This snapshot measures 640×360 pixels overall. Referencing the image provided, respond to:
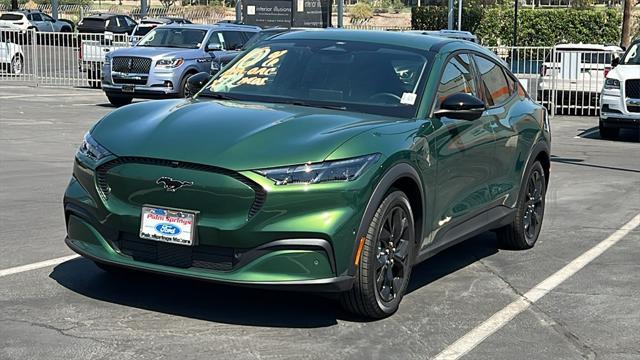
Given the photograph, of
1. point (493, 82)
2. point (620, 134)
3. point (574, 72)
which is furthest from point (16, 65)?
point (493, 82)

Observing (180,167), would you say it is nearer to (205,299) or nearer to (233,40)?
(205,299)

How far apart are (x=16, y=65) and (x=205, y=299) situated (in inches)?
906

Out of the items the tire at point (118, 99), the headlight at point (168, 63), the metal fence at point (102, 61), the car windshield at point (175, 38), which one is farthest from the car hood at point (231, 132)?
the car windshield at point (175, 38)

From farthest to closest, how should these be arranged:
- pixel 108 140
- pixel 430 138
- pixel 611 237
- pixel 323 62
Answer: pixel 611 237 → pixel 323 62 → pixel 430 138 → pixel 108 140

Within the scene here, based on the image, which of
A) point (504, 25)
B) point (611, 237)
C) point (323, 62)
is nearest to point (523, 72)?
point (611, 237)

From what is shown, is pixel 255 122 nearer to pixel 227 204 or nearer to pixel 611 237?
pixel 227 204

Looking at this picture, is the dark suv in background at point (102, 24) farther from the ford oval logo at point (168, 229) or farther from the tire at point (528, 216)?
the ford oval logo at point (168, 229)

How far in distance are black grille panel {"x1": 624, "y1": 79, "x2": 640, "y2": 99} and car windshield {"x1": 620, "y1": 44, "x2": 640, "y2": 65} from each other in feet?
2.43

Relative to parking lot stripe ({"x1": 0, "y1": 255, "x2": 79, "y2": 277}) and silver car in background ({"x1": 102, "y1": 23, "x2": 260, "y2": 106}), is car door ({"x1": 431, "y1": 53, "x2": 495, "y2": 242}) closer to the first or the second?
parking lot stripe ({"x1": 0, "y1": 255, "x2": 79, "y2": 277})

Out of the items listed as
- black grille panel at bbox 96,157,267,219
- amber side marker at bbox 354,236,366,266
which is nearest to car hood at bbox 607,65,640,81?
amber side marker at bbox 354,236,366,266

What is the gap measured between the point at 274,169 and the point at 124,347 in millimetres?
1196

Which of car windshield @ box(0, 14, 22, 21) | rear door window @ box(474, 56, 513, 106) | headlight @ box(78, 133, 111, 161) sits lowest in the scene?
→ headlight @ box(78, 133, 111, 161)

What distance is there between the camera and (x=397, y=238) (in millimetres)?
6047

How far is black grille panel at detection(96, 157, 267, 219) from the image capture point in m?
5.34
